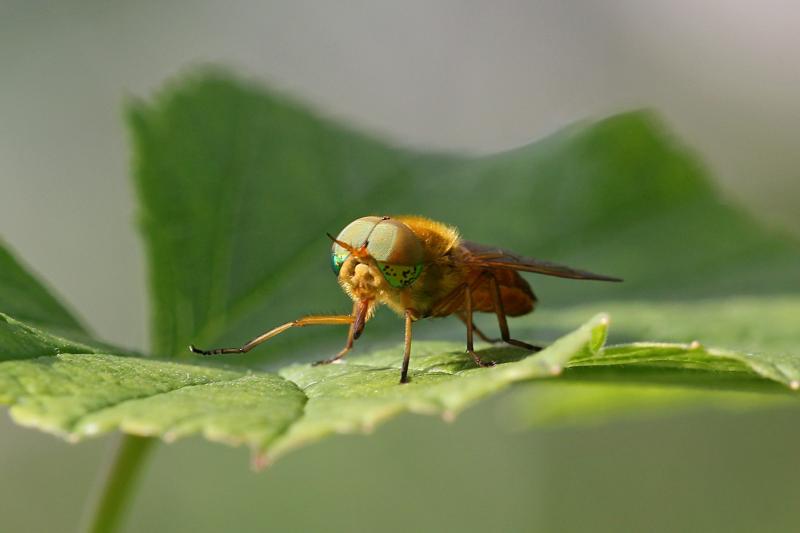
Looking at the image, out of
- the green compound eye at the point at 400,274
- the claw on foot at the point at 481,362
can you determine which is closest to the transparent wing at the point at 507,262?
the green compound eye at the point at 400,274

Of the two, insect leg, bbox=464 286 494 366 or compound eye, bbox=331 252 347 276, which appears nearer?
insect leg, bbox=464 286 494 366

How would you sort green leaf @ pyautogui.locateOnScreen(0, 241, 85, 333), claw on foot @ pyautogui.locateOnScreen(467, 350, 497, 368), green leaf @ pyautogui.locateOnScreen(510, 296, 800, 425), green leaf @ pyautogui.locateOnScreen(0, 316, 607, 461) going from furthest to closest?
1. green leaf @ pyautogui.locateOnScreen(0, 241, 85, 333)
2. claw on foot @ pyautogui.locateOnScreen(467, 350, 497, 368)
3. green leaf @ pyautogui.locateOnScreen(510, 296, 800, 425)
4. green leaf @ pyautogui.locateOnScreen(0, 316, 607, 461)

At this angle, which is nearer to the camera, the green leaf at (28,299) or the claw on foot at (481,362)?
the claw on foot at (481,362)

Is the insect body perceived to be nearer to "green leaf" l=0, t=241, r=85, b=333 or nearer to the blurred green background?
"green leaf" l=0, t=241, r=85, b=333

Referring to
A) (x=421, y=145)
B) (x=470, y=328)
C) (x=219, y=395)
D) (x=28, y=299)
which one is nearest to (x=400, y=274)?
(x=470, y=328)

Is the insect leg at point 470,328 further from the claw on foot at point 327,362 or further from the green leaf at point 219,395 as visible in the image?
the claw on foot at point 327,362

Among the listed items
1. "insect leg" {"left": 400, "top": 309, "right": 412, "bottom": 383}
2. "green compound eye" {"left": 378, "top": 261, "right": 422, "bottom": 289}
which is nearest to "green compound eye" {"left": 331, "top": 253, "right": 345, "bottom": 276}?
"green compound eye" {"left": 378, "top": 261, "right": 422, "bottom": 289}
